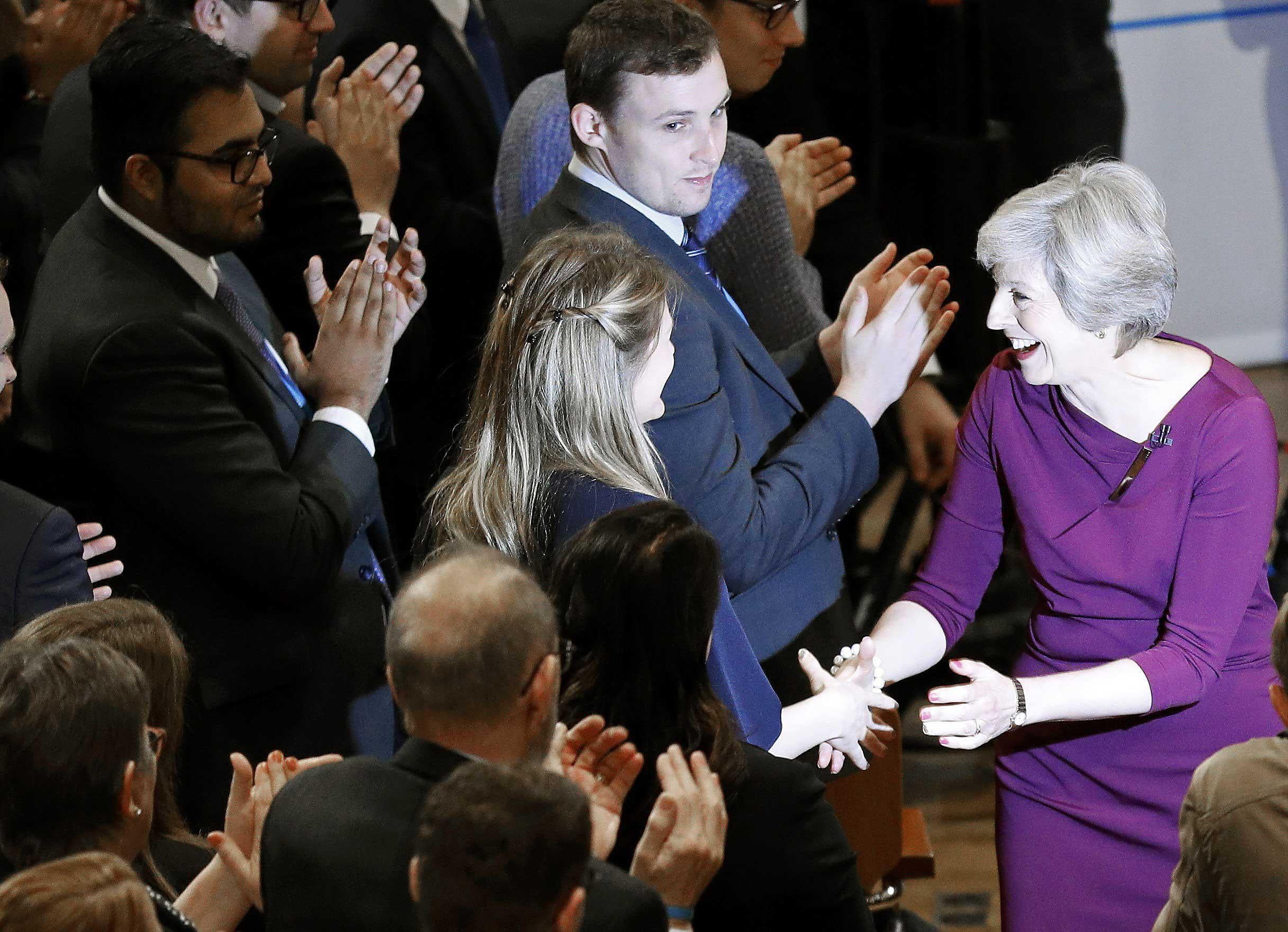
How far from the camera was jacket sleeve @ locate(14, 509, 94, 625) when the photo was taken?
2.22 meters

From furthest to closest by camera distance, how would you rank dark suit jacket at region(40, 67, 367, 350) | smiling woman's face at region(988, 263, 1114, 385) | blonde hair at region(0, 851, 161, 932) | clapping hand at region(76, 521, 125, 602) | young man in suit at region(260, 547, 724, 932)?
dark suit jacket at region(40, 67, 367, 350), clapping hand at region(76, 521, 125, 602), smiling woman's face at region(988, 263, 1114, 385), young man in suit at region(260, 547, 724, 932), blonde hair at region(0, 851, 161, 932)

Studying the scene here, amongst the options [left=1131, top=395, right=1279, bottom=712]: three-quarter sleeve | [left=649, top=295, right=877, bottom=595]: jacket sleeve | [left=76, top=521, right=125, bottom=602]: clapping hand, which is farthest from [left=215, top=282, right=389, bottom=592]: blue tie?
[left=1131, top=395, right=1279, bottom=712]: three-quarter sleeve

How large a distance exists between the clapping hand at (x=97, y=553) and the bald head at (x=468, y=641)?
88cm

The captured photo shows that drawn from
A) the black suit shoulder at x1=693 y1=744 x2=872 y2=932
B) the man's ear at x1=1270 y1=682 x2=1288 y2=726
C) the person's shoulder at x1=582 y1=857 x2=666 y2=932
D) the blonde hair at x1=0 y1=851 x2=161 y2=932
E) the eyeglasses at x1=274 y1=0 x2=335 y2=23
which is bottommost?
the black suit shoulder at x1=693 y1=744 x2=872 y2=932

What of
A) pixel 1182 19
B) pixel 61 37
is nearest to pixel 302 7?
pixel 61 37

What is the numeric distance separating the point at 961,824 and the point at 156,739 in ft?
8.91

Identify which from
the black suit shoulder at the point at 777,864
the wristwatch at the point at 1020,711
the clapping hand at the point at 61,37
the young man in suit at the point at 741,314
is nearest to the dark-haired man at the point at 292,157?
the clapping hand at the point at 61,37

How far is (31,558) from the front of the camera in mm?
2225

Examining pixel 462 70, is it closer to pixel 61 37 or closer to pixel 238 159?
pixel 61 37

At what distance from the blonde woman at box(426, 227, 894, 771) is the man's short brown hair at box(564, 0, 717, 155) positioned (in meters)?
0.47

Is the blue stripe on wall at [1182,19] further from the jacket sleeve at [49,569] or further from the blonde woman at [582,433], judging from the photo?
the jacket sleeve at [49,569]

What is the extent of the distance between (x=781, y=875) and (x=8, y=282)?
2176mm

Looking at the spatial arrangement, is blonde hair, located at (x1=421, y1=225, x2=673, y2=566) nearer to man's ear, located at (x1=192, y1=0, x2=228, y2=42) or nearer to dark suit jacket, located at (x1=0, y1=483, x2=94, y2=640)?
dark suit jacket, located at (x1=0, y1=483, x2=94, y2=640)

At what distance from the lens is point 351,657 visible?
2727 millimetres
